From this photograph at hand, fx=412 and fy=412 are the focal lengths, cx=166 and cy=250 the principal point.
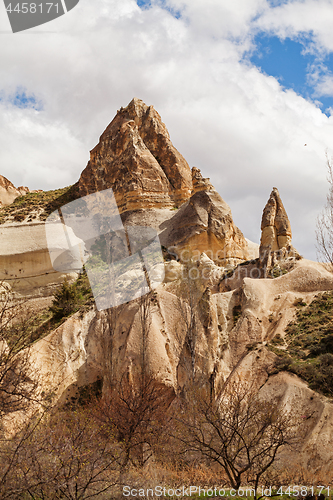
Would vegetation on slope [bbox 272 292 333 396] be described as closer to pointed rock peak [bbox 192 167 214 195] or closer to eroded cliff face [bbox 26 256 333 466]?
eroded cliff face [bbox 26 256 333 466]

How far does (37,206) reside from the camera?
53.8 metres

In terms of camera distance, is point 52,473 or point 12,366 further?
point 12,366

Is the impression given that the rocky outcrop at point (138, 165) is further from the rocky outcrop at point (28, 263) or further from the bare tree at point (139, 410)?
the bare tree at point (139, 410)

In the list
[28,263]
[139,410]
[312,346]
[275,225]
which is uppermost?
[28,263]

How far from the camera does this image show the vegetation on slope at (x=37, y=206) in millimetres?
48625

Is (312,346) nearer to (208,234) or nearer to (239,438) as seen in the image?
(239,438)

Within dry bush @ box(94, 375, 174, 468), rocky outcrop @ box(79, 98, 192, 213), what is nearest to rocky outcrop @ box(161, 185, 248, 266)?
rocky outcrop @ box(79, 98, 192, 213)

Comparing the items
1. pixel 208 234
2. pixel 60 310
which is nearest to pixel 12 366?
pixel 60 310

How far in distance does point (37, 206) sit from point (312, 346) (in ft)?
140

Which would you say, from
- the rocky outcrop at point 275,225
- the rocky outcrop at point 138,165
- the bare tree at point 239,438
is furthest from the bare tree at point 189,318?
the rocky outcrop at point 138,165

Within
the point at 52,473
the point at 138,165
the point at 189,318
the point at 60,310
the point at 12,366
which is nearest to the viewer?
the point at 52,473

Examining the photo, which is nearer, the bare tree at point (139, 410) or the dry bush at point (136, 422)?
the dry bush at point (136, 422)

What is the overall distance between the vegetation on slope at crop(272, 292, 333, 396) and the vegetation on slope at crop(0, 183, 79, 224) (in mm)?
34471

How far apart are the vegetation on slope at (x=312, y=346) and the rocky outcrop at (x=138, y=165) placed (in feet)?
89.1
